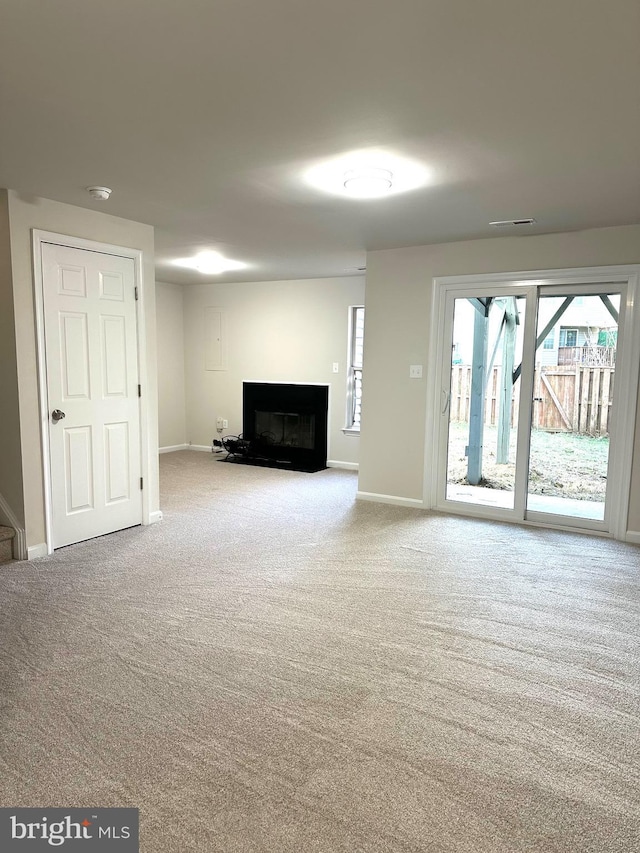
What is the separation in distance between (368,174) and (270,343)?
15.2 ft

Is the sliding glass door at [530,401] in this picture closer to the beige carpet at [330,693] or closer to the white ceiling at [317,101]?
the beige carpet at [330,693]

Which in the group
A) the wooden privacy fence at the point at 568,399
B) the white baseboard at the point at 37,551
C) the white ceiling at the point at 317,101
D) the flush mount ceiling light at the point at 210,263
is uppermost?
the flush mount ceiling light at the point at 210,263

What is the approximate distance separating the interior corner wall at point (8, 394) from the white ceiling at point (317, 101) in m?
0.46

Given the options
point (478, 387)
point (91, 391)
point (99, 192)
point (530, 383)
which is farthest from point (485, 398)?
point (99, 192)

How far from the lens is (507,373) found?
15.4ft

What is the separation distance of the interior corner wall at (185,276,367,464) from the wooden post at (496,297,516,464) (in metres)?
2.35

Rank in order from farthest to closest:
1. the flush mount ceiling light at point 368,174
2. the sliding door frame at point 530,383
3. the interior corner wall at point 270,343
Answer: the interior corner wall at point 270,343, the sliding door frame at point 530,383, the flush mount ceiling light at point 368,174

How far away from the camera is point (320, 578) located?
3.46 metres

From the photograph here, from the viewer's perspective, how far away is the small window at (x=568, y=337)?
447 centimetres

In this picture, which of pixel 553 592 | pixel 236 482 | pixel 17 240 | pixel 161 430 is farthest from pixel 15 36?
pixel 161 430

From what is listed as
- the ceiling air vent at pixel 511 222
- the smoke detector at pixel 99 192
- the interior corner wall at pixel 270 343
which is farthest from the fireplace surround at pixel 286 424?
the smoke detector at pixel 99 192

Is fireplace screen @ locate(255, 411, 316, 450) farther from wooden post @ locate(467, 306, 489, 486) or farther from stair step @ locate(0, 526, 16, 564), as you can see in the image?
stair step @ locate(0, 526, 16, 564)

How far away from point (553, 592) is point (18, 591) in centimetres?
310

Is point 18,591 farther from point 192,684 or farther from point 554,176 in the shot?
point 554,176
